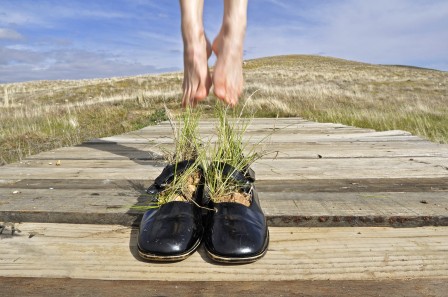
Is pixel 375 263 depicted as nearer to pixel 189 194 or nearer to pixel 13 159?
pixel 189 194

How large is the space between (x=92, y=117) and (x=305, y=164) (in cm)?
593

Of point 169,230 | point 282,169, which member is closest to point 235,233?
point 169,230

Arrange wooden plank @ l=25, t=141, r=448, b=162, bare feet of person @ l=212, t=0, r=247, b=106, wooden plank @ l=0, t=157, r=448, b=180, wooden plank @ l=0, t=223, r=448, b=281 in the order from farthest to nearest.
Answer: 1. wooden plank @ l=25, t=141, r=448, b=162
2. wooden plank @ l=0, t=157, r=448, b=180
3. bare feet of person @ l=212, t=0, r=247, b=106
4. wooden plank @ l=0, t=223, r=448, b=281

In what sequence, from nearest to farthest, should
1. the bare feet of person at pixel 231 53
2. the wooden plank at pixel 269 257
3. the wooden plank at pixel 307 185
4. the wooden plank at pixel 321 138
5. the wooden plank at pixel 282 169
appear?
the wooden plank at pixel 269 257 → the bare feet of person at pixel 231 53 → the wooden plank at pixel 307 185 → the wooden plank at pixel 282 169 → the wooden plank at pixel 321 138

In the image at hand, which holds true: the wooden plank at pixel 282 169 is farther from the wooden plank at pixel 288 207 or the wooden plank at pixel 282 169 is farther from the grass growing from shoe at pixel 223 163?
the grass growing from shoe at pixel 223 163

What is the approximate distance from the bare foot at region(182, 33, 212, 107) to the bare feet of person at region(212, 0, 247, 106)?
0.07 metres

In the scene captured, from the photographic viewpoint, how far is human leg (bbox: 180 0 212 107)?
1.76 metres

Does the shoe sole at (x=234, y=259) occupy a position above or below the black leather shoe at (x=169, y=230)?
below

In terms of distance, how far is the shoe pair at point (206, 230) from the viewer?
1.15 m

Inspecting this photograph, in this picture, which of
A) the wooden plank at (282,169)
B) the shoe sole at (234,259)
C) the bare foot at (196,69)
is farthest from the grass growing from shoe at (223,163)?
the wooden plank at (282,169)

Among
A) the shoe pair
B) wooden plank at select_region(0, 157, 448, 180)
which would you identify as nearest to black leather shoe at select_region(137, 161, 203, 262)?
the shoe pair

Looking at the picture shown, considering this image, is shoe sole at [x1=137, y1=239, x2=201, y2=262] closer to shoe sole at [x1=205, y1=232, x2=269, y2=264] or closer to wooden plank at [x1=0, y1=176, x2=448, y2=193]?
shoe sole at [x1=205, y1=232, x2=269, y2=264]

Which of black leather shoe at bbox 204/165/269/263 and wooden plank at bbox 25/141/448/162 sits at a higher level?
black leather shoe at bbox 204/165/269/263

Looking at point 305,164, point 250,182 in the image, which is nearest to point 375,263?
point 250,182
